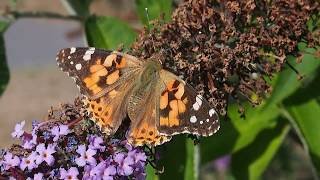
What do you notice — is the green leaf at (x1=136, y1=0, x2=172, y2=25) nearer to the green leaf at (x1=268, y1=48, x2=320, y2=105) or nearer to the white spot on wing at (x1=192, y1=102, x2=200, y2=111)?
the green leaf at (x1=268, y1=48, x2=320, y2=105)

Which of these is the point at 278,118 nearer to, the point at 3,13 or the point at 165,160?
the point at 165,160

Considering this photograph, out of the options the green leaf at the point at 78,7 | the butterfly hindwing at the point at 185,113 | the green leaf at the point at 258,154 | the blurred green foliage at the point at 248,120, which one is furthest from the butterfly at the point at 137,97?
the green leaf at the point at 258,154

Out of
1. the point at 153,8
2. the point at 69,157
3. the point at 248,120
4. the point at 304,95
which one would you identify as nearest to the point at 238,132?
the point at 248,120

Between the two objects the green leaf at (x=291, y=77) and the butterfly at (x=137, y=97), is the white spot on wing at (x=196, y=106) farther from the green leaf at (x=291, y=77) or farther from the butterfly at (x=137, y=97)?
the green leaf at (x=291, y=77)

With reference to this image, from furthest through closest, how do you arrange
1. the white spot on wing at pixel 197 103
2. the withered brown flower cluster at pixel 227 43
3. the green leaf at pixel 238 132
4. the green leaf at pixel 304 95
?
the green leaf at pixel 238 132, the green leaf at pixel 304 95, the withered brown flower cluster at pixel 227 43, the white spot on wing at pixel 197 103

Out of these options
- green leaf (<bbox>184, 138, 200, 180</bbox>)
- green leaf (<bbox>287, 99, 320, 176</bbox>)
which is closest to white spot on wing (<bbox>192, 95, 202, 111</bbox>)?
green leaf (<bbox>184, 138, 200, 180</bbox>)

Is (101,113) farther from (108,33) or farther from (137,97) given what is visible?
(108,33)
